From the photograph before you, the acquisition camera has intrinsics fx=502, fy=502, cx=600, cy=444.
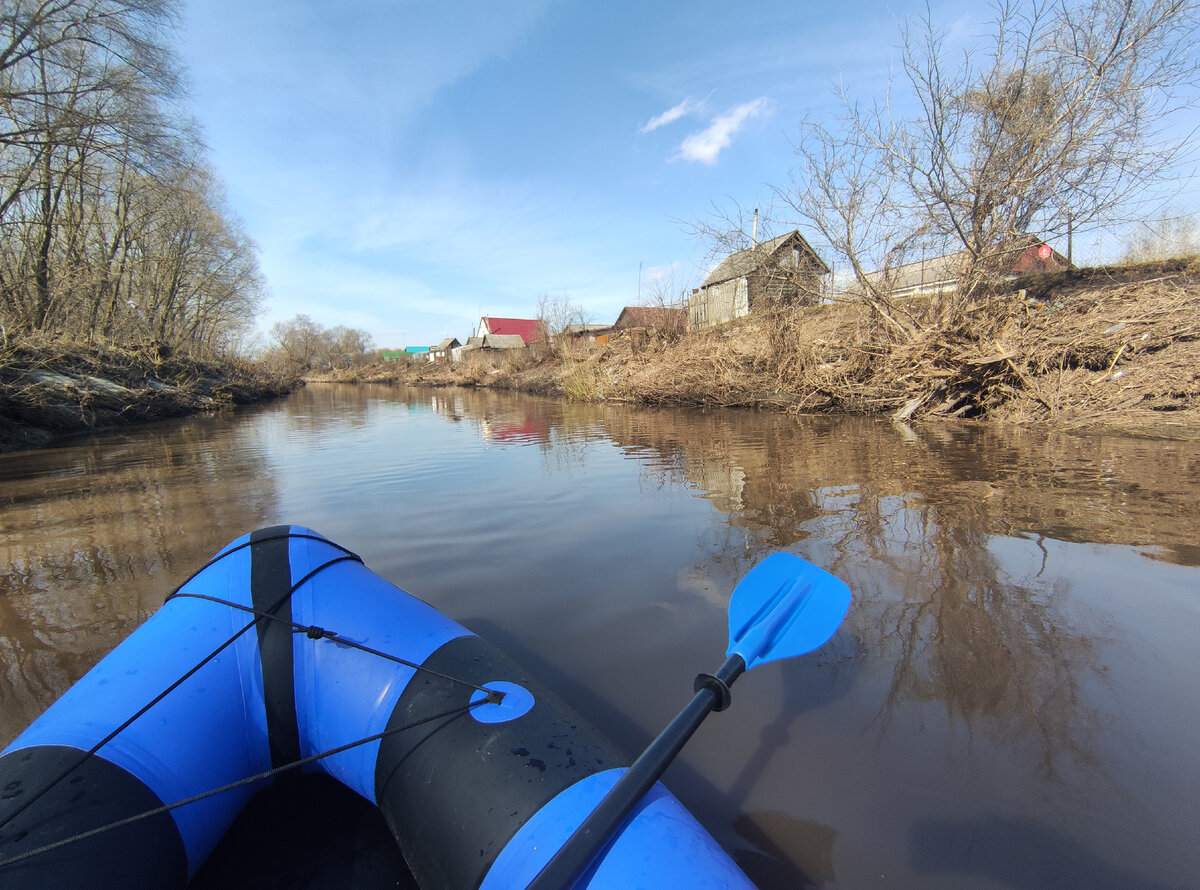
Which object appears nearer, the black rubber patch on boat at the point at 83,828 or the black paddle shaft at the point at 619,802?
the black paddle shaft at the point at 619,802

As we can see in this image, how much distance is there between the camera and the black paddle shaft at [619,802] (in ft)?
3.15

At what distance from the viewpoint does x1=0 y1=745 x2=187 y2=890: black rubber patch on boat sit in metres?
1.06

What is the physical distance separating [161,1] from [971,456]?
66.9 feet

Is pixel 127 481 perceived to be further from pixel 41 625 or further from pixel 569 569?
pixel 569 569

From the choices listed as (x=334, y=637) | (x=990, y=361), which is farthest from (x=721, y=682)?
(x=990, y=361)

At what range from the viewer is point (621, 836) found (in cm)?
106

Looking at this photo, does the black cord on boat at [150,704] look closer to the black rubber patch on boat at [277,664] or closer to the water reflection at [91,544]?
the black rubber patch on boat at [277,664]

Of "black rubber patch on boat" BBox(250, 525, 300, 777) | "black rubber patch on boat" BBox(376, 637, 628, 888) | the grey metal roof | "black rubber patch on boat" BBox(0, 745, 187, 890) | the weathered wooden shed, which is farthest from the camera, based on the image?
the weathered wooden shed

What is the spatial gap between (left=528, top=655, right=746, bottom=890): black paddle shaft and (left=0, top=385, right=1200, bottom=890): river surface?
51cm

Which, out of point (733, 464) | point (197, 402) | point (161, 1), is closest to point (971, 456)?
point (733, 464)

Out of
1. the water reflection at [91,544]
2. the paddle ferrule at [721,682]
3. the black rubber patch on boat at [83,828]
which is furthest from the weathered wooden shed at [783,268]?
the black rubber patch on boat at [83,828]

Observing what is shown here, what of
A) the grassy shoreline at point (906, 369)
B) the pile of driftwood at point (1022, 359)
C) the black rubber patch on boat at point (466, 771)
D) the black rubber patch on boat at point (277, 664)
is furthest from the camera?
the grassy shoreline at point (906, 369)

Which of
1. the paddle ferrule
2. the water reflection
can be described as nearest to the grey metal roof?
the water reflection

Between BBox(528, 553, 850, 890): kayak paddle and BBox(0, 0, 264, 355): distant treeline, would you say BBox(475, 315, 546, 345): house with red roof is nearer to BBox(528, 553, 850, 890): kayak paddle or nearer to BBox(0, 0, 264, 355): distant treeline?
BBox(0, 0, 264, 355): distant treeline
